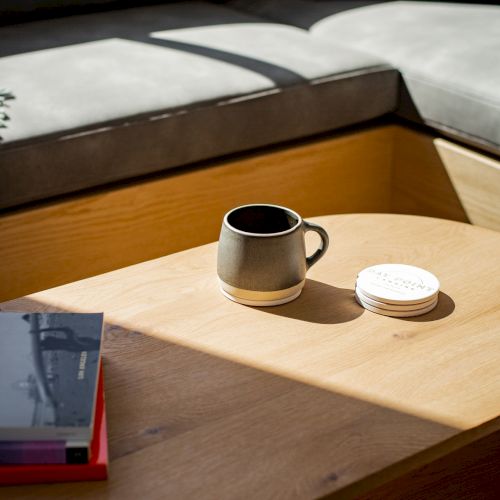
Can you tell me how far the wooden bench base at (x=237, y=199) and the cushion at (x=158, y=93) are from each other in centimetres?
4

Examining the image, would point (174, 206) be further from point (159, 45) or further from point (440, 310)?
point (440, 310)

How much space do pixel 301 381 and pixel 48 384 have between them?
258 mm

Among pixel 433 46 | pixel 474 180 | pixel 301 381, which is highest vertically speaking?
pixel 433 46

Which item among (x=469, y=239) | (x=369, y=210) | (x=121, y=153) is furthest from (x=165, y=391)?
(x=369, y=210)

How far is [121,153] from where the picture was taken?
4.98 ft

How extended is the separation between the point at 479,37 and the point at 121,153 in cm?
82

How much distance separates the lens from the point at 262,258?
3.25ft

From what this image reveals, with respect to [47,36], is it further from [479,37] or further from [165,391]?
[165,391]

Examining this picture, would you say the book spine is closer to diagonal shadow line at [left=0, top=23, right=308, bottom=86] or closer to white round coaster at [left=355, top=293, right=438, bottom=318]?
white round coaster at [left=355, top=293, right=438, bottom=318]

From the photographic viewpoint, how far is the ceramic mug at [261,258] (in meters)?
0.98

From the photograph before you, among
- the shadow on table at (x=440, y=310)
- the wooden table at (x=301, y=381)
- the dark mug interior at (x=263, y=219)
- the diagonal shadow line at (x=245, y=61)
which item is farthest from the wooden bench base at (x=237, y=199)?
the shadow on table at (x=440, y=310)

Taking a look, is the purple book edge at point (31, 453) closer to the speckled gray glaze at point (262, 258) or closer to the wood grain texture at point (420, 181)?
the speckled gray glaze at point (262, 258)

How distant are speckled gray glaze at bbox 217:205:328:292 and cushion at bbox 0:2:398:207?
22.0 inches

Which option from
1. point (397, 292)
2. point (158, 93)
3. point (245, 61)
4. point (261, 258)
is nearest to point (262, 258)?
point (261, 258)
